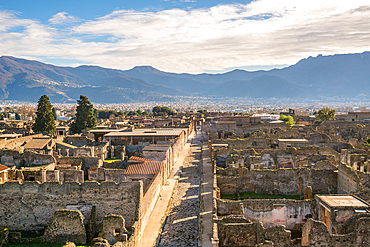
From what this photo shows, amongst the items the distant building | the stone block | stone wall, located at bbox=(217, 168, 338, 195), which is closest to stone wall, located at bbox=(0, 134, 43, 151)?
the stone block

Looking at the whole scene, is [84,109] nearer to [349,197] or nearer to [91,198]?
[91,198]

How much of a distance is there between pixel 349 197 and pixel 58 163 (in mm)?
24465

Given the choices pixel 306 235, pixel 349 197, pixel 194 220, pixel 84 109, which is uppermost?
pixel 84 109

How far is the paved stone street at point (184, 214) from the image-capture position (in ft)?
59.2

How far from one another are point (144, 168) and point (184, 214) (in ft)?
19.6

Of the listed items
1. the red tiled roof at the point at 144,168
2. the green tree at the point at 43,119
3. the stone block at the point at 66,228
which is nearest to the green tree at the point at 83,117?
the green tree at the point at 43,119

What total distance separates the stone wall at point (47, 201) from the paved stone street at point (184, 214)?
271cm

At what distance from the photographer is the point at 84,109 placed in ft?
203

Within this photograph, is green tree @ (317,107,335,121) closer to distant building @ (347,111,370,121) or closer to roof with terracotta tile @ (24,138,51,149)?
distant building @ (347,111,370,121)

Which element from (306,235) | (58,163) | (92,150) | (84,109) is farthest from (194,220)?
(84,109)

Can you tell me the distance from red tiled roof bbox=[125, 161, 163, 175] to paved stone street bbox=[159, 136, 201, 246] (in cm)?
279

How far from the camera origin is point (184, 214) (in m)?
22.0

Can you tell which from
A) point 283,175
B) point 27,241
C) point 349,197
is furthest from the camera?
point 283,175

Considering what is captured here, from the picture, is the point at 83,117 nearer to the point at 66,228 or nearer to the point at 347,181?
the point at 66,228
